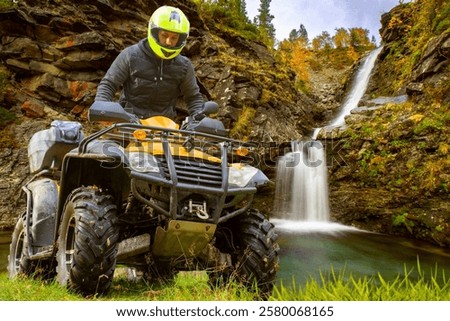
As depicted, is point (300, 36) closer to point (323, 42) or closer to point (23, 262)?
point (323, 42)

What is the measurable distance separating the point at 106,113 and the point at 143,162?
1.88 ft

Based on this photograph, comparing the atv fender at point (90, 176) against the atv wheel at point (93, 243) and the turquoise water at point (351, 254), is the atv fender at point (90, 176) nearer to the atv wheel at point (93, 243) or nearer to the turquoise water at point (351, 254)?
the atv wheel at point (93, 243)

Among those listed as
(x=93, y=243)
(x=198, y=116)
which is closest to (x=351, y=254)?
(x=198, y=116)

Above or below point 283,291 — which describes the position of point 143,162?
above

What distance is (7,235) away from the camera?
33.8 ft

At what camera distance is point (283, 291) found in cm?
271

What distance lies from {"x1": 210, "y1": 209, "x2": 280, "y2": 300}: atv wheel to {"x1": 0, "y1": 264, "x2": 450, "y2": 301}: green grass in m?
0.12

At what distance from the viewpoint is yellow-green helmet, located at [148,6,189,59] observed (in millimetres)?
3629

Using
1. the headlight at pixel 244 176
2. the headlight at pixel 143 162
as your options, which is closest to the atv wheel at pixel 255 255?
the headlight at pixel 244 176

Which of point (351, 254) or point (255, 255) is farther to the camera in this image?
point (351, 254)

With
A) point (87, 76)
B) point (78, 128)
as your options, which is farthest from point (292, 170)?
point (78, 128)

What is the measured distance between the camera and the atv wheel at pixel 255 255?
3.32 meters

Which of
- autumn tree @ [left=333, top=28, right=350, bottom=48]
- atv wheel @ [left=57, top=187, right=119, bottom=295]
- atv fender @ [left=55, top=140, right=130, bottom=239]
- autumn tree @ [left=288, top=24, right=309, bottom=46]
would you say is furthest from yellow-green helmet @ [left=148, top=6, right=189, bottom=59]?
autumn tree @ [left=288, top=24, right=309, bottom=46]

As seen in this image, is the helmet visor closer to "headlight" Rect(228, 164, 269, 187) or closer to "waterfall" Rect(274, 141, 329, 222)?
"headlight" Rect(228, 164, 269, 187)
